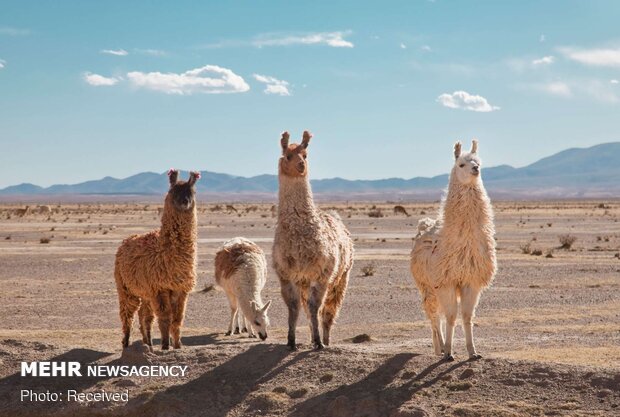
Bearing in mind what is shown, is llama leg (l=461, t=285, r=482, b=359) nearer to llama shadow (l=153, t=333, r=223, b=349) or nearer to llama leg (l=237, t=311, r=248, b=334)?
llama shadow (l=153, t=333, r=223, b=349)

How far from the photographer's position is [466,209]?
9383 mm

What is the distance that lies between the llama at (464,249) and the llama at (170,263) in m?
3.31

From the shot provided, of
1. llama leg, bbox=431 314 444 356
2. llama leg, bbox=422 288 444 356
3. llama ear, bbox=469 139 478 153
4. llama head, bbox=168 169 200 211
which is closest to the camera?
llama ear, bbox=469 139 478 153

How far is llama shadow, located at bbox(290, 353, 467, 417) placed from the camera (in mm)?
8477

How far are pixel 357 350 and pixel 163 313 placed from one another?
104 inches

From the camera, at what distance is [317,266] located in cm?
988

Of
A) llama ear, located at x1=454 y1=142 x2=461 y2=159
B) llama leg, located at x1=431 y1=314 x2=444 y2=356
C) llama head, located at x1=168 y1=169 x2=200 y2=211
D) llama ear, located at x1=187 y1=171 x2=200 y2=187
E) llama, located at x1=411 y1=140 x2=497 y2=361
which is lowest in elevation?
llama leg, located at x1=431 y1=314 x2=444 y2=356

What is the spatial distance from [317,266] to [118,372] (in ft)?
8.69

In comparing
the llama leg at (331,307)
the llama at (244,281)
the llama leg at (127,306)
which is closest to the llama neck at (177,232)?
the llama leg at (127,306)

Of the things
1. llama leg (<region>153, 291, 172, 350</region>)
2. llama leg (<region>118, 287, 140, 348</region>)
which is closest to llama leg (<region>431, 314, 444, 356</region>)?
llama leg (<region>153, 291, 172, 350</region>)

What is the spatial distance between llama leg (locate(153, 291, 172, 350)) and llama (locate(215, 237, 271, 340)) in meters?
2.68

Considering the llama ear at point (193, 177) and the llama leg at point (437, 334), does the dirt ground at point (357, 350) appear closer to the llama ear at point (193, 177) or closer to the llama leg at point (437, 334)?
the llama leg at point (437, 334)

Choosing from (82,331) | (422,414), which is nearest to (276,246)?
(422,414)

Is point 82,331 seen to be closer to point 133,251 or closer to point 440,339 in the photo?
point 133,251
